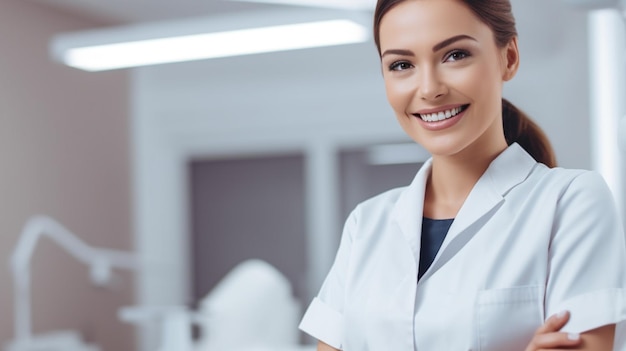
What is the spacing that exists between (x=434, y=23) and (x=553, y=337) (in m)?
0.25

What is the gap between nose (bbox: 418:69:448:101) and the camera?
0.62 m

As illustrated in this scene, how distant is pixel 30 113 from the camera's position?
121 inches

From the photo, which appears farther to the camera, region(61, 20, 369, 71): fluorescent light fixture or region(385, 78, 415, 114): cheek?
region(61, 20, 369, 71): fluorescent light fixture

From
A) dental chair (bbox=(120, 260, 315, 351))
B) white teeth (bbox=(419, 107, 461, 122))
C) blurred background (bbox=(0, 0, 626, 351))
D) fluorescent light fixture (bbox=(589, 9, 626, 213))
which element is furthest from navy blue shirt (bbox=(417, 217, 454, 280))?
blurred background (bbox=(0, 0, 626, 351))

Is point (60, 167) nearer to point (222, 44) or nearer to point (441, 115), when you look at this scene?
point (222, 44)

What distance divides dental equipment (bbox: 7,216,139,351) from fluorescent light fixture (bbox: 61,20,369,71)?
670 millimetres

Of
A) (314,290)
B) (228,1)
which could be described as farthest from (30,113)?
(314,290)

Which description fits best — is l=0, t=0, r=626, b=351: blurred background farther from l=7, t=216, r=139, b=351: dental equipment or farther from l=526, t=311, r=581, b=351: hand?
l=526, t=311, r=581, b=351: hand

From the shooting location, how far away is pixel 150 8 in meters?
3.30

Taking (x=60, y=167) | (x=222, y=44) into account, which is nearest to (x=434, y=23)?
(x=222, y=44)

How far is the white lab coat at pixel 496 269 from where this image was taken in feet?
1.97

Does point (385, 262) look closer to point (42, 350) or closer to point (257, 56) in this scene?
point (42, 350)

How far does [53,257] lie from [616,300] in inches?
113

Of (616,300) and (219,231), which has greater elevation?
(219,231)
